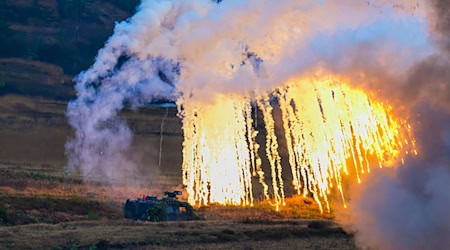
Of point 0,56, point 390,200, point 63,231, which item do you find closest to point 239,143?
point 63,231

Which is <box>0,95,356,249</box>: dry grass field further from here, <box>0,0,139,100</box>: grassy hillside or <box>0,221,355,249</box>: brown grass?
<box>0,0,139,100</box>: grassy hillside

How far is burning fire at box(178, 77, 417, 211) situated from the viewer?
44.2 meters

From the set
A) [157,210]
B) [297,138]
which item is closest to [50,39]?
[297,138]

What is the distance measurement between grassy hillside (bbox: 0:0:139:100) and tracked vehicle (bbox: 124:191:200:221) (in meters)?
45.0

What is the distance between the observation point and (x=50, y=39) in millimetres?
107125

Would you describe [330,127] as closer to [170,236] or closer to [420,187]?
[170,236]

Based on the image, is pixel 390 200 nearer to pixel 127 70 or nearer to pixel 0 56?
pixel 127 70

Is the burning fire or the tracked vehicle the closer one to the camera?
the burning fire

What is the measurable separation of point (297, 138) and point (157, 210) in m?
13.0

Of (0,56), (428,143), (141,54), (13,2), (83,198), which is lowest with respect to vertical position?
(428,143)

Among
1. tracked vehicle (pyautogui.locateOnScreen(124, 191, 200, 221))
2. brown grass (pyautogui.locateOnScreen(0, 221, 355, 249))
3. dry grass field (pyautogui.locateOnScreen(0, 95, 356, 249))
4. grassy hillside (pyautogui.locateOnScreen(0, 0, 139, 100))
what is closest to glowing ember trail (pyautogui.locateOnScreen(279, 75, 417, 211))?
dry grass field (pyautogui.locateOnScreen(0, 95, 356, 249))

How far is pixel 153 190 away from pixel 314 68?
30.5m

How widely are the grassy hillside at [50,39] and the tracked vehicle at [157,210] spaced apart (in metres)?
45.0

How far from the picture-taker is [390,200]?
2377 cm
